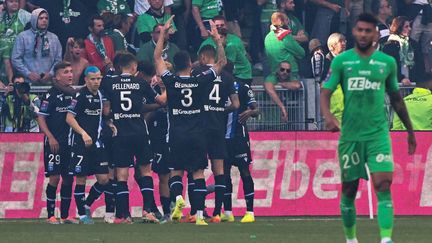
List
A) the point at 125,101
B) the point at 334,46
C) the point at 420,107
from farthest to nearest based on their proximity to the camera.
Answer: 1. the point at 334,46
2. the point at 420,107
3. the point at 125,101

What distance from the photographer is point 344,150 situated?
13242 millimetres

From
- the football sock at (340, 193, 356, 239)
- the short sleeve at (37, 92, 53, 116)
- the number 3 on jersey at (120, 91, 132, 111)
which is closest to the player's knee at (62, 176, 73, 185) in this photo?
the short sleeve at (37, 92, 53, 116)

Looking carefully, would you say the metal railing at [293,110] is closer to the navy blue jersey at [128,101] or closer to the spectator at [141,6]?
the spectator at [141,6]

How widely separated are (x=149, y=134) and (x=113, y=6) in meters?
4.31

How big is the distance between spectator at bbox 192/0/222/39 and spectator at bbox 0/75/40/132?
150 inches

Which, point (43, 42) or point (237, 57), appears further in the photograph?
point (43, 42)

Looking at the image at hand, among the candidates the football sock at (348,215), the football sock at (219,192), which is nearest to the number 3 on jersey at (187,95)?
the football sock at (219,192)

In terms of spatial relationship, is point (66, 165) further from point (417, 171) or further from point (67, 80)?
point (417, 171)

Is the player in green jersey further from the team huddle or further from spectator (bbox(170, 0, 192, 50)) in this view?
spectator (bbox(170, 0, 192, 50))

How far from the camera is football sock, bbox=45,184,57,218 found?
68.4 ft

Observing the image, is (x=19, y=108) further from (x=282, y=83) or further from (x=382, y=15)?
(x=382, y=15)

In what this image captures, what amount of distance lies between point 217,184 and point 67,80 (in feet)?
9.02

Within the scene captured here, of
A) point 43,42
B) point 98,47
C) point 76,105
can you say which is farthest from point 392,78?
point 43,42

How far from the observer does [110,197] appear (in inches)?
824
